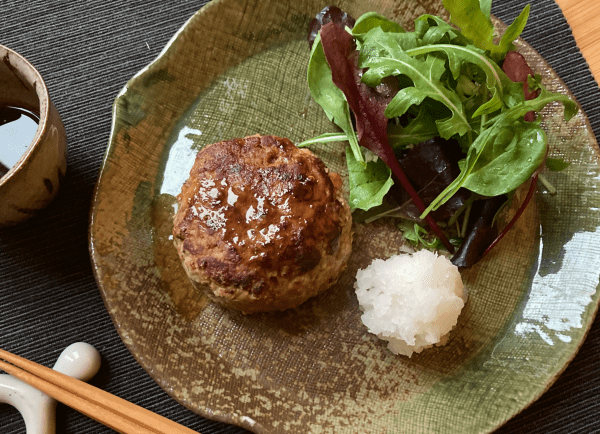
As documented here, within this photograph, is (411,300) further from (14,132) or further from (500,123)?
(14,132)

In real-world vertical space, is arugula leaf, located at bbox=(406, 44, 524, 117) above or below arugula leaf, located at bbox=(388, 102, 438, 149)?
above

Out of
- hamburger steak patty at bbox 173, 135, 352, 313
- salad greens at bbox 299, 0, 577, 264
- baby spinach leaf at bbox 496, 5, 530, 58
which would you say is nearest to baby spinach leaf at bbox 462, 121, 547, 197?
salad greens at bbox 299, 0, 577, 264

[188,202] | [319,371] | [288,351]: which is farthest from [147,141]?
[319,371]

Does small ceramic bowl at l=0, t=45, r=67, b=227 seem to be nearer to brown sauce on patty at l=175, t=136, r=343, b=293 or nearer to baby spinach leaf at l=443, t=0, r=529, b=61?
brown sauce on patty at l=175, t=136, r=343, b=293

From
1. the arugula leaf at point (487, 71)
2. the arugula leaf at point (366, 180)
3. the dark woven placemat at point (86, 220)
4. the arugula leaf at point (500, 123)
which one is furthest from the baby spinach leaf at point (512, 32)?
the arugula leaf at point (366, 180)

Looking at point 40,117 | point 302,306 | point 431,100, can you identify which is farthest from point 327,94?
point 40,117

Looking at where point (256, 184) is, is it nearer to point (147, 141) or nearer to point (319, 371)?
point (147, 141)
